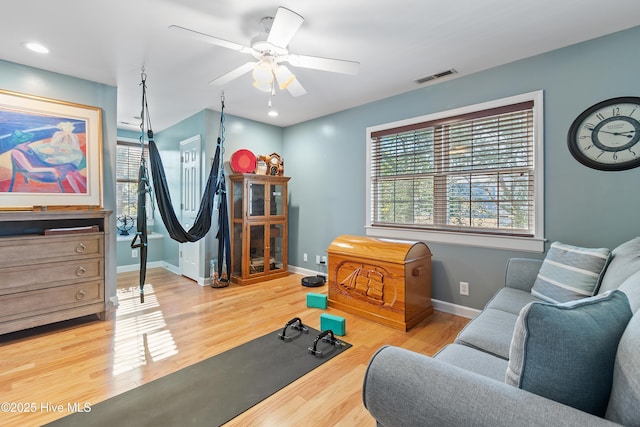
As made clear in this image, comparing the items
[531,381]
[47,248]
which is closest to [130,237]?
[47,248]

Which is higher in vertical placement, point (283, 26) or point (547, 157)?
point (283, 26)

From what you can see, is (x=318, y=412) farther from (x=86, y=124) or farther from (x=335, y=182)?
(x=86, y=124)

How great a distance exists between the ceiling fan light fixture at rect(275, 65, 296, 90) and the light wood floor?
82.7 inches

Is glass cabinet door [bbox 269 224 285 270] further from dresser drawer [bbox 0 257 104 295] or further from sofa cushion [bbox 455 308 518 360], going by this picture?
sofa cushion [bbox 455 308 518 360]

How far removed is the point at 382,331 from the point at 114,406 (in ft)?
6.45

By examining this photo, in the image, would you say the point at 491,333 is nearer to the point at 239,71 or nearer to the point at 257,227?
the point at 239,71

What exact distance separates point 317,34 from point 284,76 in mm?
415

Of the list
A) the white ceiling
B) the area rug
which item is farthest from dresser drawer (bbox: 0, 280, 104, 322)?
the white ceiling

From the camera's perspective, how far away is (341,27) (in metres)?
2.16

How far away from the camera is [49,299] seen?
256 centimetres

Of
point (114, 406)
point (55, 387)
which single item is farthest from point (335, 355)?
point (55, 387)

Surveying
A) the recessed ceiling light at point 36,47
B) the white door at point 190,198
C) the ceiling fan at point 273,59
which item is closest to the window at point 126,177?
the white door at point 190,198

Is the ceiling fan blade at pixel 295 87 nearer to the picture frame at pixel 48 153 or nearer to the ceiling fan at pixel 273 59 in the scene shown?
the ceiling fan at pixel 273 59

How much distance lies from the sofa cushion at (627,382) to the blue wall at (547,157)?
2.01m
